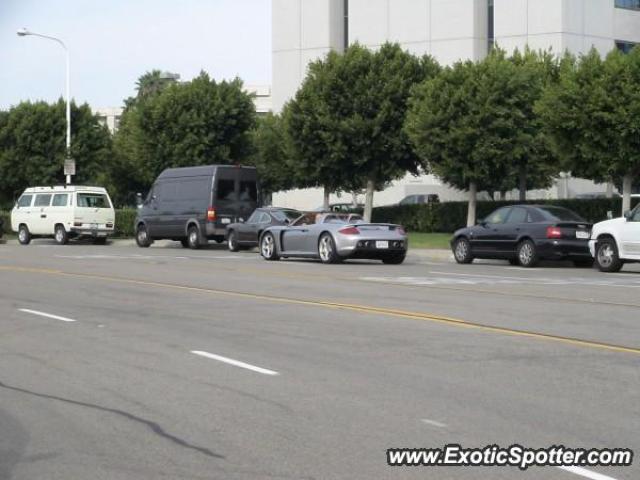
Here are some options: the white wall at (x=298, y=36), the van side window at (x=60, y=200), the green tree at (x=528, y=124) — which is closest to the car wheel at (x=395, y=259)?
the green tree at (x=528, y=124)

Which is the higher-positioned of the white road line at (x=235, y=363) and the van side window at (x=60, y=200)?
the van side window at (x=60, y=200)

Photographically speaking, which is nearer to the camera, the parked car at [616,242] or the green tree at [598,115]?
the parked car at [616,242]

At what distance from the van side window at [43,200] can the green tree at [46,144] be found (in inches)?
508

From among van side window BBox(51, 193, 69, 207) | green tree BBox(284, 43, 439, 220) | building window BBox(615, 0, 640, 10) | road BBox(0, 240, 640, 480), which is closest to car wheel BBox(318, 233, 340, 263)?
road BBox(0, 240, 640, 480)

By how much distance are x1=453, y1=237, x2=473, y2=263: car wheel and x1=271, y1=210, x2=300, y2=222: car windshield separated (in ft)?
18.9

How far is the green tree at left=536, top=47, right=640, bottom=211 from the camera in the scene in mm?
32031

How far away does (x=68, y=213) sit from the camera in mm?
42000

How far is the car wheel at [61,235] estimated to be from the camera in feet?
138

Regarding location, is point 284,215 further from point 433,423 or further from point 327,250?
point 433,423

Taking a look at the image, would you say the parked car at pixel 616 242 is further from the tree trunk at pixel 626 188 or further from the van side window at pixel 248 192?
the van side window at pixel 248 192

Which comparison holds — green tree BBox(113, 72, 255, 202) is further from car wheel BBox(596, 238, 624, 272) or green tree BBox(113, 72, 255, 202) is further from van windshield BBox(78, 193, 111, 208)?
car wheel BBox(596, 238, 624, 272)

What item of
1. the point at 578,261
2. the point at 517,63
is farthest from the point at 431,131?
the point at 578,261

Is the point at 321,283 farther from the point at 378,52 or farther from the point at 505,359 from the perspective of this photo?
the point at 378,52

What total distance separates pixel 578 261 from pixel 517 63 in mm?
17739
